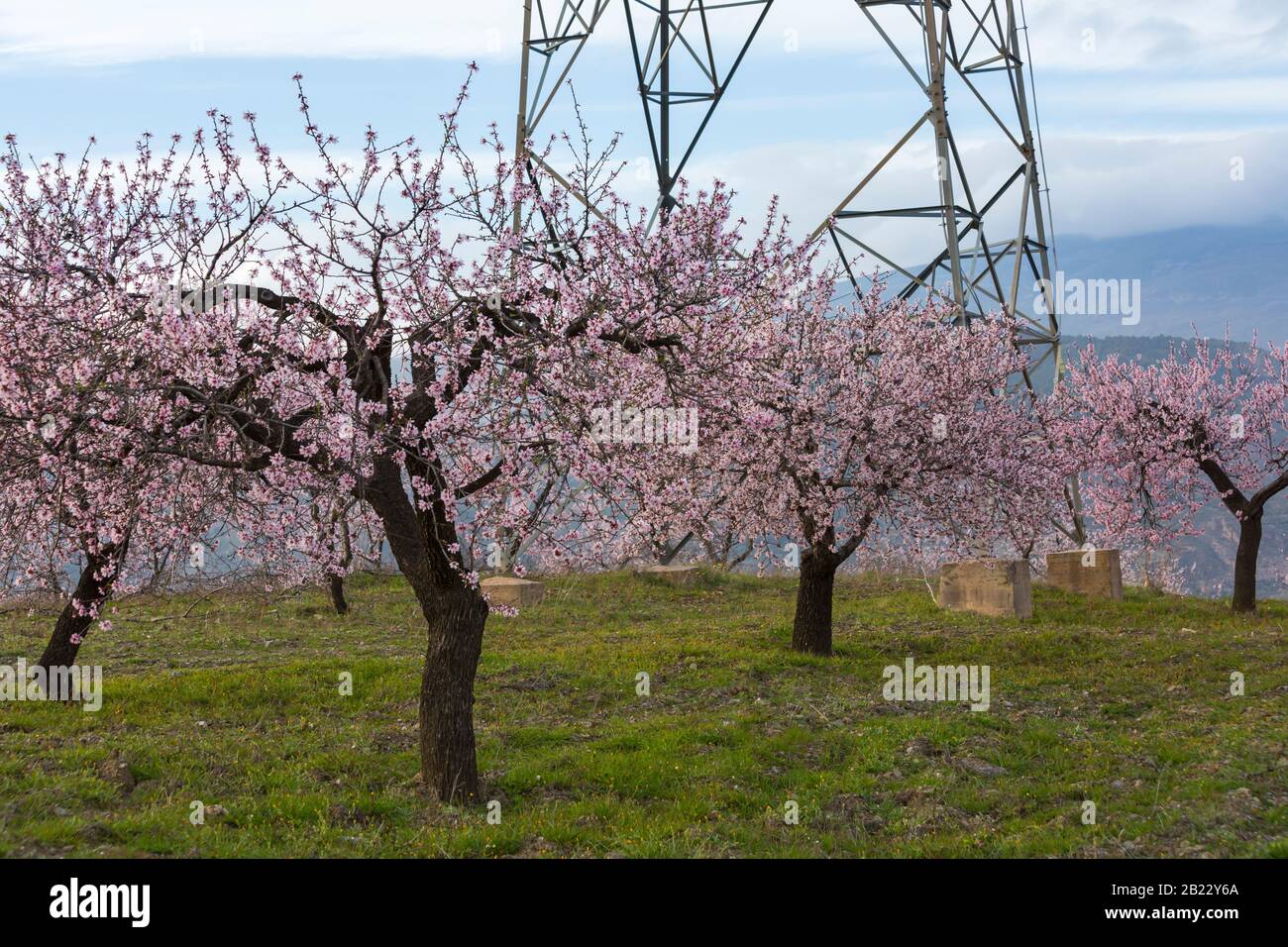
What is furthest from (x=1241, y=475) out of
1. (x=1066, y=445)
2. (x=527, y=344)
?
(x=527, y=344)

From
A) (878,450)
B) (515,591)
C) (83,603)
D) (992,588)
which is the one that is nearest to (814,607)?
(878,450)

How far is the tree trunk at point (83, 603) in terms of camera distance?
38.5 feet

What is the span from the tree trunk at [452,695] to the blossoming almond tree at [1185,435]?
57.2ft

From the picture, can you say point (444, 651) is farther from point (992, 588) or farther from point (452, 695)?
point (992, 588)

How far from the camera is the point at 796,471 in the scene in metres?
16.5

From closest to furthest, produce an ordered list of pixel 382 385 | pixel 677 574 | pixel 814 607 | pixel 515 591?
pixel 382 385
pixel 814 607
pixel 515 591
pixel 677 574

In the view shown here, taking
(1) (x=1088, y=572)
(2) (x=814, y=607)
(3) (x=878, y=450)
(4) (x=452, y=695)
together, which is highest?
(3) (x=878, y=450)

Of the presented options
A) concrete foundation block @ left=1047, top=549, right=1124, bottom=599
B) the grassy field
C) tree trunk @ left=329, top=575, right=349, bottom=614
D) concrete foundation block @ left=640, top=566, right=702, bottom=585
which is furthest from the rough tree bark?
concrete foundation block @ left=1047, top=549, right=1124, bottom=599

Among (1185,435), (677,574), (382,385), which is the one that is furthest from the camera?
(677,574)

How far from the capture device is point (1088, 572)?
27.1 m

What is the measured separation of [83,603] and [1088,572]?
75.0 ft

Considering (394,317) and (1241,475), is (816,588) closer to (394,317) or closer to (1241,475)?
(394,317)

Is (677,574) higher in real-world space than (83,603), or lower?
lower

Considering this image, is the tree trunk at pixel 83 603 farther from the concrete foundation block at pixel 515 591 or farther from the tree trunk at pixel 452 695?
the concrete foundation block at pixel 515 591
